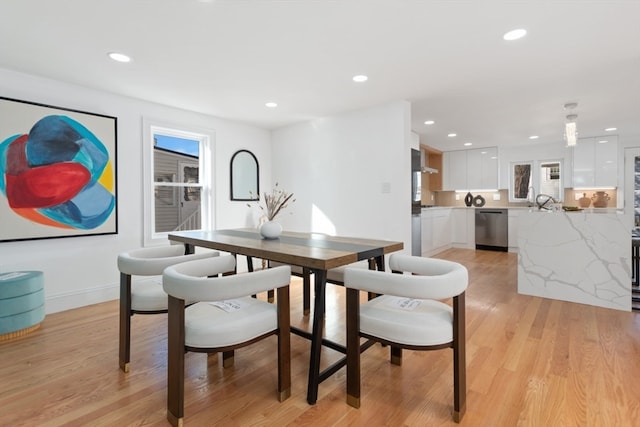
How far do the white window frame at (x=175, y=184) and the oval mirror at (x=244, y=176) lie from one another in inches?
15.3

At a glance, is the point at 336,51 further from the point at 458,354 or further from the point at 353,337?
the point at 458,354

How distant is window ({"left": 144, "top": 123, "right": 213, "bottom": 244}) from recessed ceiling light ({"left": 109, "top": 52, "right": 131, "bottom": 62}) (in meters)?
1.37

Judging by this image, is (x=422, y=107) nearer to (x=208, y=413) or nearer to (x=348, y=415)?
(x=348, y=415)

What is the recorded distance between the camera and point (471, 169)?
23.9 feet

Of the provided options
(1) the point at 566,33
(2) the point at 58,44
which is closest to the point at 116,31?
(2) the point at 58,44

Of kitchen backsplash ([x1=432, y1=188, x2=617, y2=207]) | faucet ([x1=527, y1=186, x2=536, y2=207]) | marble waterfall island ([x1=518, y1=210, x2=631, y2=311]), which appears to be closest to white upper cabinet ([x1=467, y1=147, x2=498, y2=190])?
kitchen backsplash ([x1=432, y1=188, x2=617, y2=207])

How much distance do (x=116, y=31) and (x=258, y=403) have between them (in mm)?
2627

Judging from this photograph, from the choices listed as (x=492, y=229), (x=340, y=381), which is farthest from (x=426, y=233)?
(x=340, y=381)

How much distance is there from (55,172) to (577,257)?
5.44 meters

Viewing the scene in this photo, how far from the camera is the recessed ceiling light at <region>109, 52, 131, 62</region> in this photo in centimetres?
260

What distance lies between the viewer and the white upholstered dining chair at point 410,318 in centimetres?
153

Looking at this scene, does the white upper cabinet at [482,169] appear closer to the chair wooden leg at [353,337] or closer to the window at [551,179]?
the window at [551,179]

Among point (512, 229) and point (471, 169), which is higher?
point (471, 169)

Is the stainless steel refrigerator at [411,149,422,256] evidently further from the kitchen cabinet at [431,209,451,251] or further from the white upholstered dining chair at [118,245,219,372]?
the white upholstered dining chair at [118,245,219,372]
